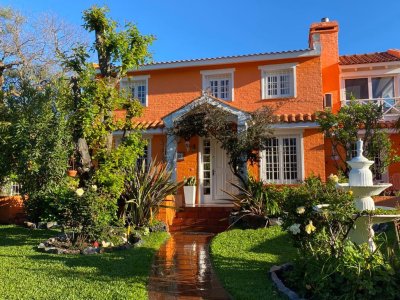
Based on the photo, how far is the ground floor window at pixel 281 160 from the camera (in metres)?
15.3

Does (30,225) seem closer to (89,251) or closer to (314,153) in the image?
(89,251)

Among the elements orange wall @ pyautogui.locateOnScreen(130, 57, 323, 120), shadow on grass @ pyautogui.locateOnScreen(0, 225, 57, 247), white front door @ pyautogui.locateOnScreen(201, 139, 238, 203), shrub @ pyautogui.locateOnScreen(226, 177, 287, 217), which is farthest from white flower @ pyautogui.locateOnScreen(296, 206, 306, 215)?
orange wall @ pyautogui.locateOnScreen(130, 57, 323, 120)

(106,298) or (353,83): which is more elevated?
(353,83)

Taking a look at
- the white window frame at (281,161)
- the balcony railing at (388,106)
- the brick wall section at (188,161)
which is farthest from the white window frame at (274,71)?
the brick wall section at (188,161)

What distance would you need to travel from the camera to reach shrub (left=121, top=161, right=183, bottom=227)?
39.1 feet

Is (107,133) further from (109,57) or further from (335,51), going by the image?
(335,51)

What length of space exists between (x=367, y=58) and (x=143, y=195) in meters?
12.5

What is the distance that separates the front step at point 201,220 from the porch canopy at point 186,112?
184 centimetres

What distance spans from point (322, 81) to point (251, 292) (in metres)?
13.3

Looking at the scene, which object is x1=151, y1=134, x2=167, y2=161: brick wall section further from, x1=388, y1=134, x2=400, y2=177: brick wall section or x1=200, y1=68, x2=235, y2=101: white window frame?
x1=388, y1=134, x2=400, y2=177: brick wall section

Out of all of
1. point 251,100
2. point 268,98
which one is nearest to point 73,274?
point 251,100

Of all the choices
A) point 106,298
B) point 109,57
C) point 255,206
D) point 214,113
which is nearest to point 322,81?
point 214,113

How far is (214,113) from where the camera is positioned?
543 inches

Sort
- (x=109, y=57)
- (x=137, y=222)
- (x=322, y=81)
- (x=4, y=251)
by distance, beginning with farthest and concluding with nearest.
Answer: (x=322, y=81) < (x=137, y=222) < (x=109, y=57) < (x=4, y=251)
